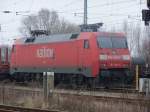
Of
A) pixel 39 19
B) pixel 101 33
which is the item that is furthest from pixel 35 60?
pixel 39 19

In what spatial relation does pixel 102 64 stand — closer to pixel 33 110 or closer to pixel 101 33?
pixel 101 33

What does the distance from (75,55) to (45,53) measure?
395 cm

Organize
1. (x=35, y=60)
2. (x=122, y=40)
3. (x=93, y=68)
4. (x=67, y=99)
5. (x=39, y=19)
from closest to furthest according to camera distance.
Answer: (x=67, y=99)
(x=93, y=68)
(x=122, y=40)
(x=35, y=60)
(x=39, y=19)

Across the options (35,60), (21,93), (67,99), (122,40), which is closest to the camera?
(67,99)

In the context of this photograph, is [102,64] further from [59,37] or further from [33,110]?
[33,110]

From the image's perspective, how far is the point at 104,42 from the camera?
29.7 metres

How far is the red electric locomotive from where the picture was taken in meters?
29.0

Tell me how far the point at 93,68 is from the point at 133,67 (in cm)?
474

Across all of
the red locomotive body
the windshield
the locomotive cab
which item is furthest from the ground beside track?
the red locomotive body

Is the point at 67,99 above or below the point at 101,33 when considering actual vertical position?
below

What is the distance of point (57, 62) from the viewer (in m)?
32.5

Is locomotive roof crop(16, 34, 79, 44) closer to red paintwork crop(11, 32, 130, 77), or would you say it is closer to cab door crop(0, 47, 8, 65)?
red paintwork crop(11, 32, 130, 77)

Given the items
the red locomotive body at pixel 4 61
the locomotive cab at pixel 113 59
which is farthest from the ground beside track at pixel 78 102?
the red locomotive body at pixel 4 61

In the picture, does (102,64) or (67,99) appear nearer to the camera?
(67,99)
